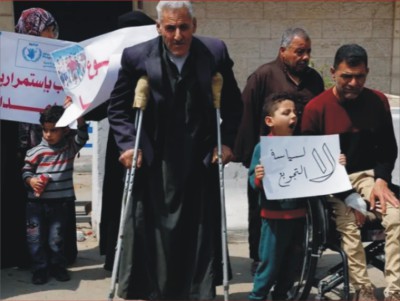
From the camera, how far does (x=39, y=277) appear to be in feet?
17.7

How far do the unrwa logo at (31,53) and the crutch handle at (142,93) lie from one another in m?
1.25

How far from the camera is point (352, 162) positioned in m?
4.77

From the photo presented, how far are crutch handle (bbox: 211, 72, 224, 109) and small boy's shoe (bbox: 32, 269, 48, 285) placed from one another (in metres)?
1.88

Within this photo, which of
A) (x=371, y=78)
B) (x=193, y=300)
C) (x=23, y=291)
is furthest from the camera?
(x=371, y=78)

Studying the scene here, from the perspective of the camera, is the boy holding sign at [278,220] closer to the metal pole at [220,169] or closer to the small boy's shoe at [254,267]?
the metal pole at [220,169]

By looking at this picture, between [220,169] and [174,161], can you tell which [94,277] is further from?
[220,169]

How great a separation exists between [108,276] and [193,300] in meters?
1.30

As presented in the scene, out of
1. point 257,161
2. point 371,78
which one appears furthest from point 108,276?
point 371,78

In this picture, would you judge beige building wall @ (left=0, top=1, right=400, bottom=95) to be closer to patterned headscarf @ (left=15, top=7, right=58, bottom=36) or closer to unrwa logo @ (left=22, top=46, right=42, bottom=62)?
patterned headscarf @ (left=15, top=7, right=58, bottom=36)

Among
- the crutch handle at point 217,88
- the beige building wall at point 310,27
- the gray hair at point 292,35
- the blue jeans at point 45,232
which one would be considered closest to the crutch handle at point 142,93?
the crutch handle at point 217,88

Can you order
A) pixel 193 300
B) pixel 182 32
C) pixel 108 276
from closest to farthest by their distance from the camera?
pixel 182 32, pixel 193 300, pixel 108 276

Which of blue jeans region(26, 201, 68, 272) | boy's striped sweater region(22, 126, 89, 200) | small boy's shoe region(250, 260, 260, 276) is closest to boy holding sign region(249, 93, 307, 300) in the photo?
small boy's shoe region(250, 260, 260, 276)

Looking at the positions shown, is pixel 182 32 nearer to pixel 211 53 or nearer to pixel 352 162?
pixel 211 53

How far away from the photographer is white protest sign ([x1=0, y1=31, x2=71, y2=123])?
522 cm
